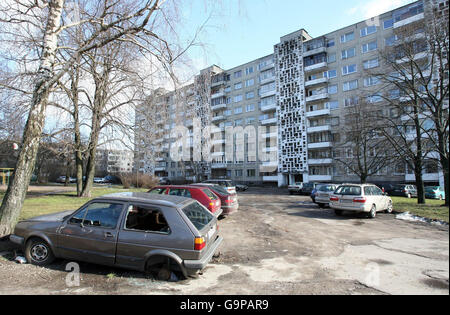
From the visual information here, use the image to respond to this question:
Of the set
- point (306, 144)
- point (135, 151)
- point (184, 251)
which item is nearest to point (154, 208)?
point (184, 251)

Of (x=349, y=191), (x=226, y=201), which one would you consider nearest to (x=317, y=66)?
(x=349, y=191)

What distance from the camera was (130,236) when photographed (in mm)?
4176

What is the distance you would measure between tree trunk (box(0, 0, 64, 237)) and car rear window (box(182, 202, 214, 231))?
16.2ft

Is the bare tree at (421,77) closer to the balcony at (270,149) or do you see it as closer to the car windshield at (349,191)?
the car windshield at (349,191)

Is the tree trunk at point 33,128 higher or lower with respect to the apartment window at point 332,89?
lower

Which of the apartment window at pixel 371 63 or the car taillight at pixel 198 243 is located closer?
the car taillight at pixel 198 243

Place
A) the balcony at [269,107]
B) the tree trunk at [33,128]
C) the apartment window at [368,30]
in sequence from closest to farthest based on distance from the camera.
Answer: the tree trunk at [33,128] → the apartment window at [368,30] → the balcony at [269,107]

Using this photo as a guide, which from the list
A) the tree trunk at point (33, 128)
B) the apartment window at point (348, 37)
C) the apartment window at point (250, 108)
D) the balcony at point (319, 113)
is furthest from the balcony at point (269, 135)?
the tree trunk at point (33, 128)

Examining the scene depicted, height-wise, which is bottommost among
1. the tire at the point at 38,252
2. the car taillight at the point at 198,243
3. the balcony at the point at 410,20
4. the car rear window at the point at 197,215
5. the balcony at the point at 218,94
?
the tire at the point at 38,252

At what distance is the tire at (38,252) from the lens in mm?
4637

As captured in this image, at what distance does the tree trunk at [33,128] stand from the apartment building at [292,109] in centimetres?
2185

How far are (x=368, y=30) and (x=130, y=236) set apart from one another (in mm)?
45090

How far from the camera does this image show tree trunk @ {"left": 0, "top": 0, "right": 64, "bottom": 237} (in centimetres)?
614
